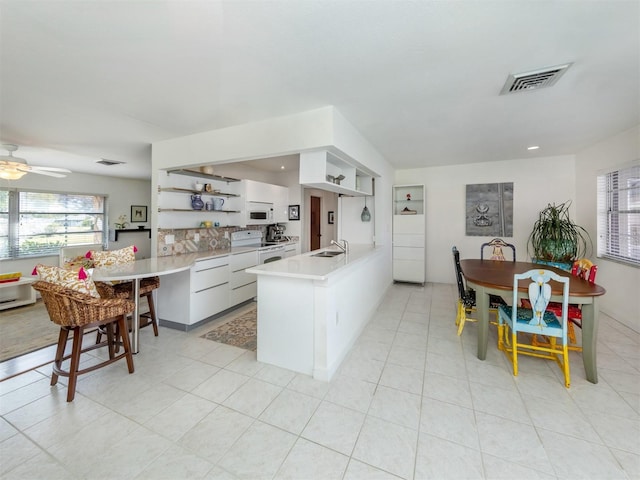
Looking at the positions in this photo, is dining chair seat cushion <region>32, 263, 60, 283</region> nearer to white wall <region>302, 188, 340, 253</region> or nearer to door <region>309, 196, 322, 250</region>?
white wall <region>302, 188, 340, 253</region>

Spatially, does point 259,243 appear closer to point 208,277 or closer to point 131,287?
point 208,277

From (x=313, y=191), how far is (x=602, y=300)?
5.36 m

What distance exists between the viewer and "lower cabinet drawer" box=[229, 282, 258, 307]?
12.3 feet

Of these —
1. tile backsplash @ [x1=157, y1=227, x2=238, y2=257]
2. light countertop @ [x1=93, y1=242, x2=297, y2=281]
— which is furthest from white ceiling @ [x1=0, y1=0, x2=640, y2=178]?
light countertop @ [x1=93, y1=242, x2=297, y2=281]

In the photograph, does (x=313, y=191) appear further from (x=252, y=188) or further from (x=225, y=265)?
(x=225, y=265)

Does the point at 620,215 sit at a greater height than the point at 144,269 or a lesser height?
greater

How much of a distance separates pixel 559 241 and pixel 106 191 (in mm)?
8723

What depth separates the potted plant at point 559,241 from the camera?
388 centimetres

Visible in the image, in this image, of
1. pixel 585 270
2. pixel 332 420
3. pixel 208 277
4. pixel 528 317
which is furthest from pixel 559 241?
pixel 208 277

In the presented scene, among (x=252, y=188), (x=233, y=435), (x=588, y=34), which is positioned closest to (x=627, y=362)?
(x=588, y=34)

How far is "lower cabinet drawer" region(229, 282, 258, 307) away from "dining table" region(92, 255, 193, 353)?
915mm

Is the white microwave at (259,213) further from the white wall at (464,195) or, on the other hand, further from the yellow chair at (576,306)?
the yellow chair at (576,306)

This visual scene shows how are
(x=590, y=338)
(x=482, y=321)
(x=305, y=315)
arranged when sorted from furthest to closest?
(x=482, y=321) < (x=305, y=315) < (x=590, y=338)

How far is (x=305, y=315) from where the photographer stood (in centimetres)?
228
